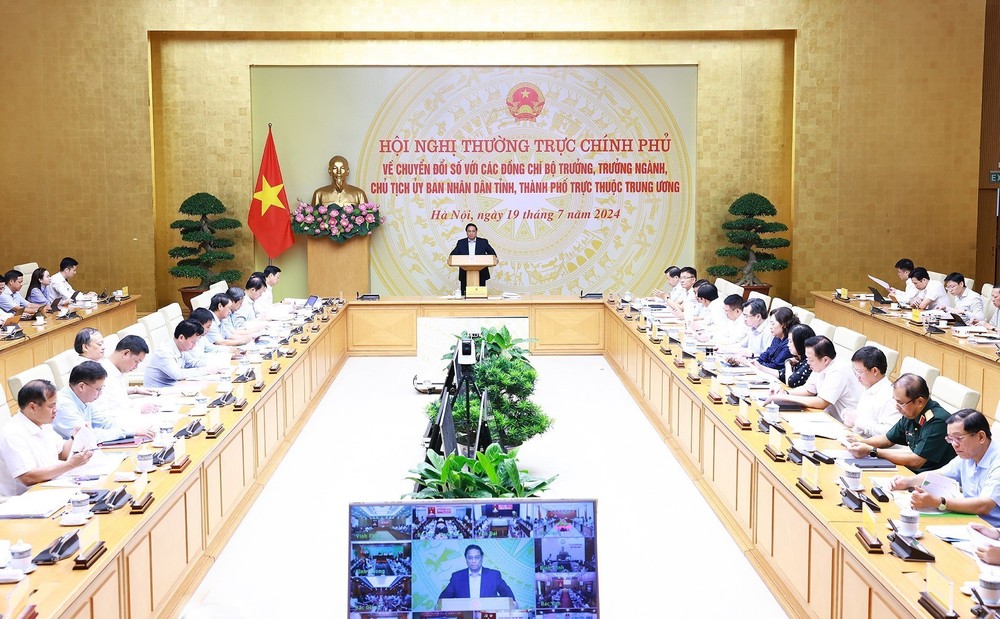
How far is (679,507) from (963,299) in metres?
5.53

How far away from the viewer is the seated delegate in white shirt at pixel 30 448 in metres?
4.94

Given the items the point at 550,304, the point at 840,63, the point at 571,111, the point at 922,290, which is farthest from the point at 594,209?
the point at 922,290

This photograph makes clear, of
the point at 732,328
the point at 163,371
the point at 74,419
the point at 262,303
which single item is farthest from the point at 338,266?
the point at 74,419

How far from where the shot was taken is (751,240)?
1395 cm

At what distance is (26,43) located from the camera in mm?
13859

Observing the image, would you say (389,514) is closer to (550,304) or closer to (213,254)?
(550,304)

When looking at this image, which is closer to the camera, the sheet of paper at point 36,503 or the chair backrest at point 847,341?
the sheet of paper at point 36,503

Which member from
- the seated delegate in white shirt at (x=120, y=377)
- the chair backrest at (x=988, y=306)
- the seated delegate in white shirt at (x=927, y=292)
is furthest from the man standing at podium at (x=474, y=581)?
the chair backrest at (x=988, y=306)

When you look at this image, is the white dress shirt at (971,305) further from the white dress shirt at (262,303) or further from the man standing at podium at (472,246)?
the white dress shirt at (262,303)

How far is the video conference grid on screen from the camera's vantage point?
2748 millimetres

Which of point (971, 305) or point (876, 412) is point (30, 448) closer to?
point (876, 412)

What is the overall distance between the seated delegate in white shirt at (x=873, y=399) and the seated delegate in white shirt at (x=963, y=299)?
4.92 m

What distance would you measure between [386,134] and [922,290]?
7.25m

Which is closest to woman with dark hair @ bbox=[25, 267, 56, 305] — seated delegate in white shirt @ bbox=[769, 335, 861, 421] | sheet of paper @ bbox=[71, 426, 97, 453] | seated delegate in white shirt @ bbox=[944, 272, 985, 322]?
sheet of paper @ bbox=[71, 426, 97, 453]
